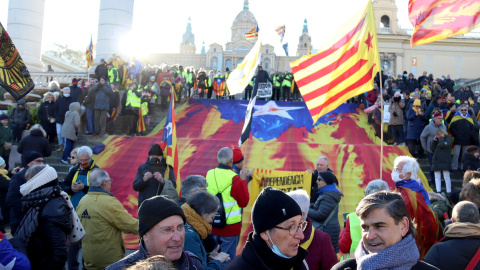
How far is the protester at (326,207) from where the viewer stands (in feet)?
18.5

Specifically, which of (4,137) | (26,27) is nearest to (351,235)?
(4,137)

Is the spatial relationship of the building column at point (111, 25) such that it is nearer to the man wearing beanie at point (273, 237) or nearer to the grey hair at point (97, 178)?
the grey hair at point (97, 178)

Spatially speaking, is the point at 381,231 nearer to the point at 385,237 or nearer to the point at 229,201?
the point at 385,237

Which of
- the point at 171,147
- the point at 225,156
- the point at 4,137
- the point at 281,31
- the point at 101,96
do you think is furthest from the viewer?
the point at 281,31

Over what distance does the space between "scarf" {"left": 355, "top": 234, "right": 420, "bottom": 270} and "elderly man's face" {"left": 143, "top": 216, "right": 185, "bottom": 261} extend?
1.17 m

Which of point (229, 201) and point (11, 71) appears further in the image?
point (229, 201)

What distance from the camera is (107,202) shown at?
17.8ft

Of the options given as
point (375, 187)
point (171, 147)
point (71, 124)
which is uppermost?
point (71, 124)

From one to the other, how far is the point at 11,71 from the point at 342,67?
4.70 metres

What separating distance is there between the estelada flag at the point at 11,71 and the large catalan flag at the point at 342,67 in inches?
154

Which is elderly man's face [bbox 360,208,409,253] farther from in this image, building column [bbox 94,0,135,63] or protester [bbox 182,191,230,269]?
building column [bbox 94,0,135,63]

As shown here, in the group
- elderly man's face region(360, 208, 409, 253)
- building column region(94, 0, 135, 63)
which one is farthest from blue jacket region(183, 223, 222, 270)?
building column region(94, 0, 135, 63)

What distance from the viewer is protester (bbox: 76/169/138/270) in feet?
17.8

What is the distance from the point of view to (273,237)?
9.57 feet
